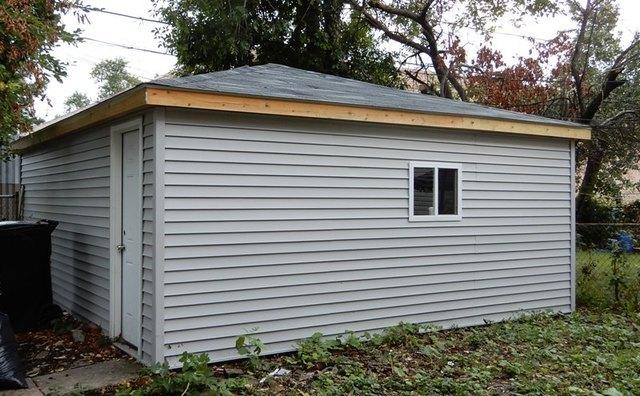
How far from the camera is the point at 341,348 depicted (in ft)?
17.6

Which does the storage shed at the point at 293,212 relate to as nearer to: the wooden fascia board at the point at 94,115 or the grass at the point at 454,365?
the wooden fascia board at the point at 94,115

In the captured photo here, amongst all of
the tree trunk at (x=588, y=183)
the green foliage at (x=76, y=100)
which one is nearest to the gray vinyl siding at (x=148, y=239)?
the tree trunk at (x=588, y=183)

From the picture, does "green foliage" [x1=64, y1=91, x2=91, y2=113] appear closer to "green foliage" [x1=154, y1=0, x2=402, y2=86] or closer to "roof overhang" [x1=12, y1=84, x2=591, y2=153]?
"green foliage" [x1=154, y1=0, x2=402, y2=86]

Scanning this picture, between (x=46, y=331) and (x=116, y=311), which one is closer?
(x=116, y=311)

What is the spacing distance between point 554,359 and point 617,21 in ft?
46.4

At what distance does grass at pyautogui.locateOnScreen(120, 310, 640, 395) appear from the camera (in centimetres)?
422

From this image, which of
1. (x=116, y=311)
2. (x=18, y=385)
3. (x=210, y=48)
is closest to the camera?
(x=18, y=385)

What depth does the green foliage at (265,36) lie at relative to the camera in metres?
13.2

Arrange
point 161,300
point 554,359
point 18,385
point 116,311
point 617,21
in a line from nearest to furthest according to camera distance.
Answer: point 18,385
point 161,300
point 554,359
point 116,311
point 617,21

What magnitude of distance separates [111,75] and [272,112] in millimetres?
46423

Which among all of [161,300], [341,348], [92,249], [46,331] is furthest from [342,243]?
[46,331]

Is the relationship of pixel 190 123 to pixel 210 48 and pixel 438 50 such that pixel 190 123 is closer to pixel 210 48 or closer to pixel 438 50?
pixel 210 48

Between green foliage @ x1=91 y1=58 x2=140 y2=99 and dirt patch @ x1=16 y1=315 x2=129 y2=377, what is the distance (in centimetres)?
4337

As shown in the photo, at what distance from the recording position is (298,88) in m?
5.76
